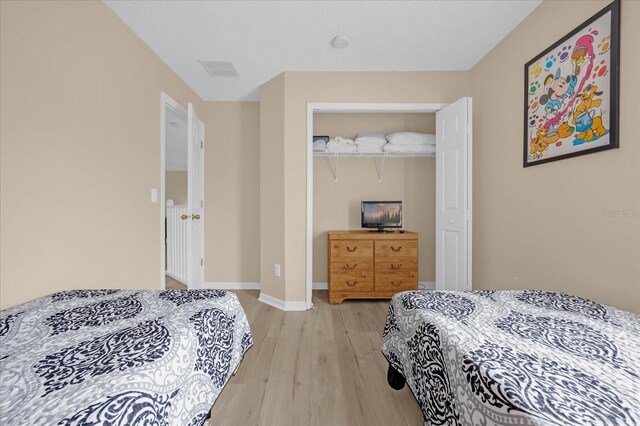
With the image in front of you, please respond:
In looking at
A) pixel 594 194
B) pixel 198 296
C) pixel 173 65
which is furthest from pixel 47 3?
pixel 594 194

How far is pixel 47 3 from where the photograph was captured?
147cm

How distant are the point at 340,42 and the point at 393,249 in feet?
6.88

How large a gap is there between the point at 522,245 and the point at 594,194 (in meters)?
0.67

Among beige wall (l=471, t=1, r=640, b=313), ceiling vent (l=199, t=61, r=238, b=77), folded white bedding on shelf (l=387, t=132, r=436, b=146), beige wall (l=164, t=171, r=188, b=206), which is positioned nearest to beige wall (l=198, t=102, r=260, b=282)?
ceiling vent (l=199, t=61, r=238, b=77)

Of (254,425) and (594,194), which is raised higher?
(594,194)

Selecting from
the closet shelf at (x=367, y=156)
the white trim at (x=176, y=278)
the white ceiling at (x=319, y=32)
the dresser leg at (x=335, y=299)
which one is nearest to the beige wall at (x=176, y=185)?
the white trim at (x=176, y=278)

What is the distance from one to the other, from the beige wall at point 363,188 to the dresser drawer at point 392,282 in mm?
617

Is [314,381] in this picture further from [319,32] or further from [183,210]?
[183,210]

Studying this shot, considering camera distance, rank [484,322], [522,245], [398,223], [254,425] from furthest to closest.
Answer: [398,223], [522,245], [254,425], [484,322]

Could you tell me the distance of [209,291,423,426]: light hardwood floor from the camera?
136 cm

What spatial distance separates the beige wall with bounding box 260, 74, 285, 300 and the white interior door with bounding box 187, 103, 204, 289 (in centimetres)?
74

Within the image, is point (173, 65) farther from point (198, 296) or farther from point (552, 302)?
point (552, 302)

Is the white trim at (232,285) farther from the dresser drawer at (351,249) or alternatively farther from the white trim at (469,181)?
the white trim at (469,181)

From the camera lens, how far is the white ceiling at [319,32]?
76.7 inches
